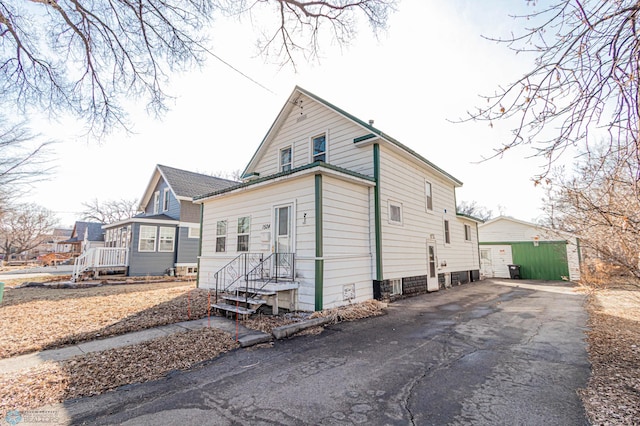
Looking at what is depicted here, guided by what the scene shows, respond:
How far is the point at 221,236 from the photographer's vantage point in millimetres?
11062

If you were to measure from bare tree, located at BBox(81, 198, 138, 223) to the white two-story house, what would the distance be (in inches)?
1431

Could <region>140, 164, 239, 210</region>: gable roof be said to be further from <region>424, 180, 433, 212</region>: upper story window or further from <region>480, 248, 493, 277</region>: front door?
<region>480, 248, 493, 277</region>: front door

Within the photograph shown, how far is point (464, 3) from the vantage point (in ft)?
13.6

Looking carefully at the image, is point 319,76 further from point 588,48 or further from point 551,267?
point 551,267

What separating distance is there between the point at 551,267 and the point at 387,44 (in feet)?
61.9

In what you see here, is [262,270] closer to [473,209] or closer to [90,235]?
[90,235]

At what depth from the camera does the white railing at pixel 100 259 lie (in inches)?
618

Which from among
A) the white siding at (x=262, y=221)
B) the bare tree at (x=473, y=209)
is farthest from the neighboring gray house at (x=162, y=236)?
the bare tree at (x=473, y=209)

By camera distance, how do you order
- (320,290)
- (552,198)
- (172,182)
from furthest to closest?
(172,182) < (320,290) < (552,198)

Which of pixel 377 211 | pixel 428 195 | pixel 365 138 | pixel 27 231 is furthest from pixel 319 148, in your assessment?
pixel 27 231

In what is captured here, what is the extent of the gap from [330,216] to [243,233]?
365 centimetres

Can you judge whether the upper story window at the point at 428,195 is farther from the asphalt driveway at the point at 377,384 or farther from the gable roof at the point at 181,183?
the gable roof at the point at 181,183

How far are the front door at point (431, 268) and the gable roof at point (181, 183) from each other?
1494cm

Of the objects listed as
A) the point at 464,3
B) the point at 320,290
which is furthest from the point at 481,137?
the point at 320,290
